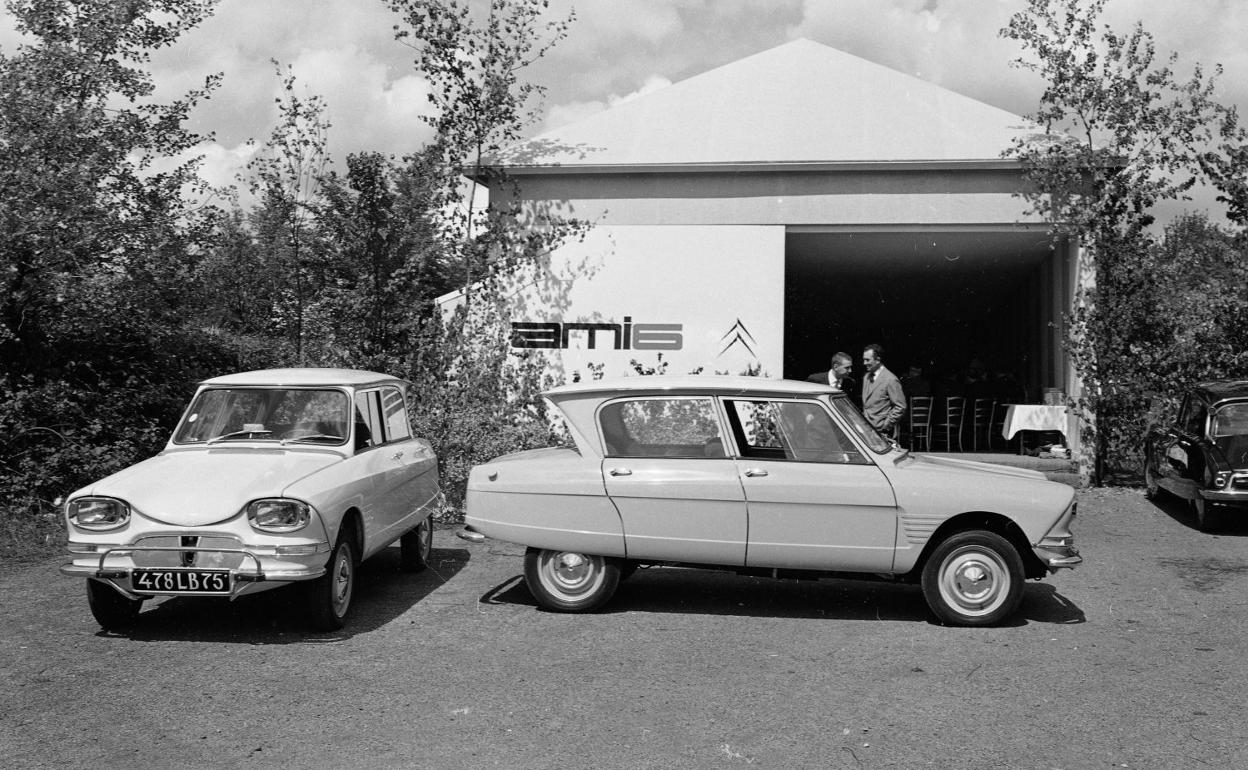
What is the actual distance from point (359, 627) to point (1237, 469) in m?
8.62

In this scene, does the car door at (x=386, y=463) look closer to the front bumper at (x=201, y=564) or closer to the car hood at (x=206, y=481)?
the car hood at (x=206, y=481)

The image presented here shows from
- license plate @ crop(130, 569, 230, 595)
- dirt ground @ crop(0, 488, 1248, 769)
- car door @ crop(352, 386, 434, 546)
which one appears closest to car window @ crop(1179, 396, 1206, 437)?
dirt ground @ crop(0, 488, 1248, 769)

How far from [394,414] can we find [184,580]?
2.67 meters

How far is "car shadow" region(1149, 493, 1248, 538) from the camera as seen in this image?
10.8m

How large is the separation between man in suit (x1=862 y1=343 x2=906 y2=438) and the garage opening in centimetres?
425

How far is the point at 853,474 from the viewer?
22.7ft

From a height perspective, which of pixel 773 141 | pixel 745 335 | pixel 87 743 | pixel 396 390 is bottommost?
pixel 87 743

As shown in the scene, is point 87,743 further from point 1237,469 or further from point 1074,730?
point 1237,469

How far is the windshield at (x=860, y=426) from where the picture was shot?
7141 millimetres

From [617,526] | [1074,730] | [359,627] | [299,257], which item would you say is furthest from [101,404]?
[1074,730]

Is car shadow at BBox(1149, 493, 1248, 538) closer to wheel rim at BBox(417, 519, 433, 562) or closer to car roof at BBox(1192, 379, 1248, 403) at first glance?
car roof at BBox(1192, 379, 1248, 403)

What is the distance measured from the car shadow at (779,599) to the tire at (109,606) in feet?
7.74

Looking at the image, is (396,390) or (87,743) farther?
(396,390)

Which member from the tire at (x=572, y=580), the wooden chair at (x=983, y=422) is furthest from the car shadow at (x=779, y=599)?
the wooden chair at (x=983, y=422)
